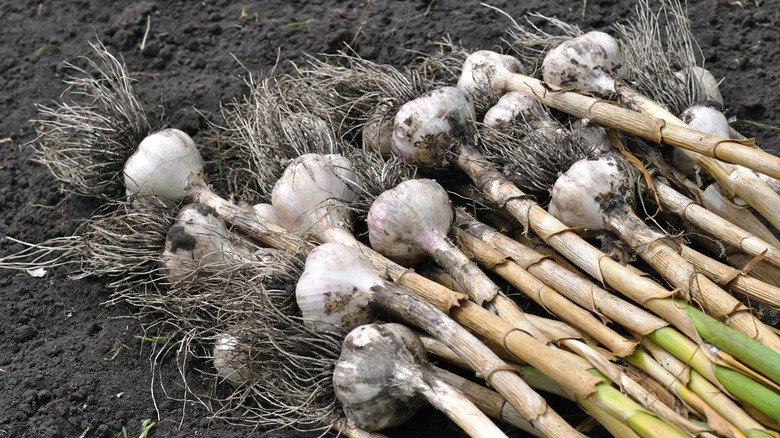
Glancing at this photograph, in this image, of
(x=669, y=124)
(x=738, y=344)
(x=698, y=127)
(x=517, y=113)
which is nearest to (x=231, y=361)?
(x=517, y=113)

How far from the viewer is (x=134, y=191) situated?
10.4ft

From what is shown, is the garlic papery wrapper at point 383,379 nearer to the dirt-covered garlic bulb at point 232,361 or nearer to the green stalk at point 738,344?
the dirt-covered garlic bulb at point 232,361

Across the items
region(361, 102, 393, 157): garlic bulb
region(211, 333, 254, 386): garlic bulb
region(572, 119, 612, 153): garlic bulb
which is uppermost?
region(572, 119, 612, 153): garlic bulb

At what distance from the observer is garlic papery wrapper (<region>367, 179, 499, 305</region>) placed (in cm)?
259

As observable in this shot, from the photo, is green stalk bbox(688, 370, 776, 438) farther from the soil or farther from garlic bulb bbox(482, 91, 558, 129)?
garlic bulb bbox(482, 91, 558, 129)

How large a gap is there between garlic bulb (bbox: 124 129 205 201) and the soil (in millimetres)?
433

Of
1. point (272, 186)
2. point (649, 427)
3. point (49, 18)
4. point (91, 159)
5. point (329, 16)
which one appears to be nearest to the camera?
point (649, 427)

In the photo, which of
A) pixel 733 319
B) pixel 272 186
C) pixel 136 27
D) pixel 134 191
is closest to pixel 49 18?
pixel 136 27

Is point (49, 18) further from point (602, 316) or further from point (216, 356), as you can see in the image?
point (602, 316)

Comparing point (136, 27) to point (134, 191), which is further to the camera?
point (136, 27)

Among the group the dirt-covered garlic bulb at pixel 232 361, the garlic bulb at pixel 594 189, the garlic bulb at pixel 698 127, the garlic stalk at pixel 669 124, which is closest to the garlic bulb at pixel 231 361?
the dirt-covered garlic bulb at pixel 232 361

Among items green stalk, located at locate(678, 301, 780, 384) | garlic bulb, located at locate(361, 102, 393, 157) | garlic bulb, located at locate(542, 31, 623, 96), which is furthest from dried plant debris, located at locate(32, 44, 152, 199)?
green stalk, located at locate(678, 301, 780, 384)

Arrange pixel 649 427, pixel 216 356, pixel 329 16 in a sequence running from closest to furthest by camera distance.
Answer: pixel 649 427 < pixel 216 356 < pixel 329 16

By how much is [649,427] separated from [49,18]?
428 cm
